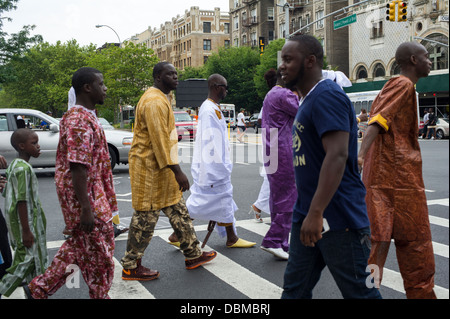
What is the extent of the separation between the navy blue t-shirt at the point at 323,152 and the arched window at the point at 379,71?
41.9m

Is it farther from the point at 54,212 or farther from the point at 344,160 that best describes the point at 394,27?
the point at 344,160

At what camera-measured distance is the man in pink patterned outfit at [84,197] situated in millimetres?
3371

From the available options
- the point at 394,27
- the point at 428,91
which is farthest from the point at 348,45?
the point at 428,91

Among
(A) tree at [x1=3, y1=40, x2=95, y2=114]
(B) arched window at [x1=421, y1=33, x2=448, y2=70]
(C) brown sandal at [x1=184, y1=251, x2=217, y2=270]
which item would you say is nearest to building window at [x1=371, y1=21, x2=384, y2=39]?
A: (B) arched window at [x1=421, y1=33, x2=448, y2=70]

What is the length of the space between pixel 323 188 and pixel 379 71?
4307cm

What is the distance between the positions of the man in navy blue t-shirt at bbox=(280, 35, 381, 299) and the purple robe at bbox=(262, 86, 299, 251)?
94.0 inches

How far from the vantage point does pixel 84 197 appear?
3.38 m

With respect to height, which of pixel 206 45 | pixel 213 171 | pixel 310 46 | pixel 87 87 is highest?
pixel 206 45

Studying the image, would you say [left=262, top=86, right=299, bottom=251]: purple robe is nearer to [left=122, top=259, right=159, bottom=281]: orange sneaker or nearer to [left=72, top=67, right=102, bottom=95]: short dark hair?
[left=122, top=259, right=159, bottom=281]: orange sneaker

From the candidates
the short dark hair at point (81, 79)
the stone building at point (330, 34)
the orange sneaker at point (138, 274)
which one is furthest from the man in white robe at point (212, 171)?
the stone building at point (330, 34)

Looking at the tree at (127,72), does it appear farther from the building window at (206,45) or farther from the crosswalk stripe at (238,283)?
the crosswalk stripe at (238,283)

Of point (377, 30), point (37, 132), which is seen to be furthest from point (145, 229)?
point (377, 30)

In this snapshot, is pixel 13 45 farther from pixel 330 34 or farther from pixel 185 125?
pixel 330 34

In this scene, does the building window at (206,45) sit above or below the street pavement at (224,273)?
above
